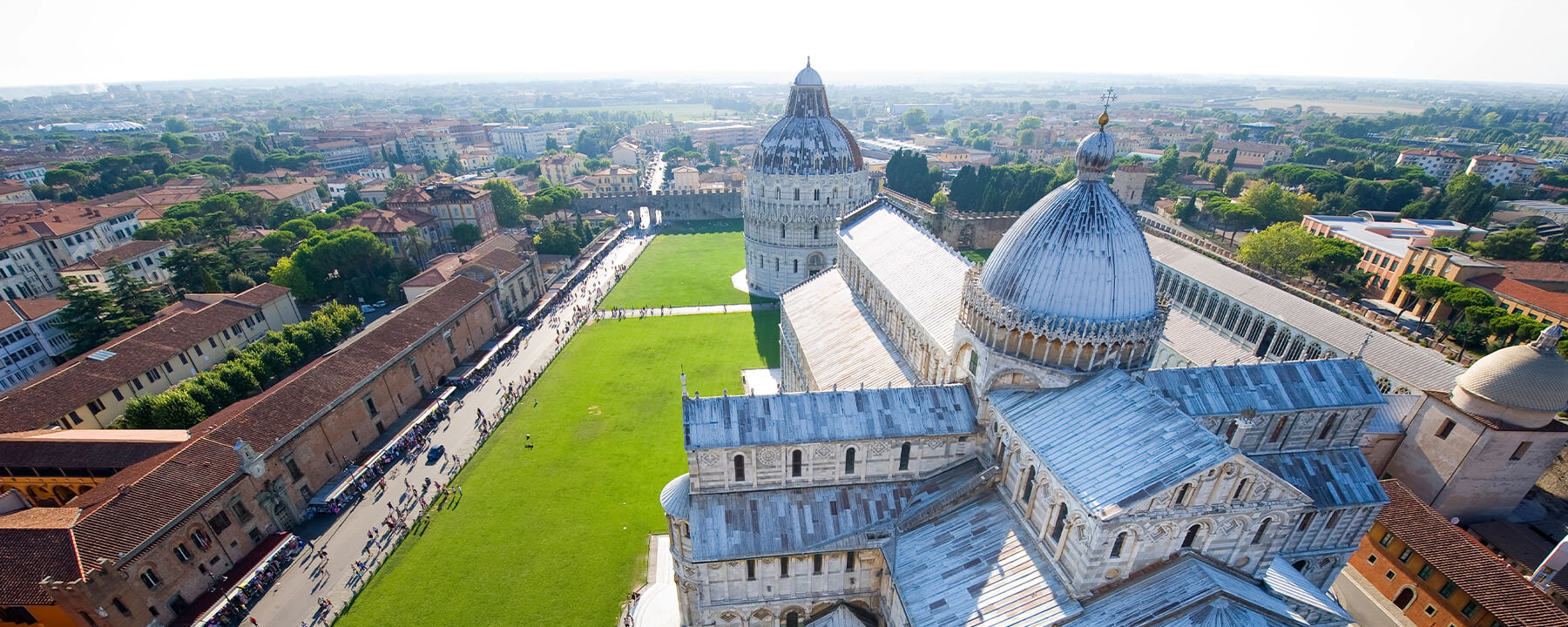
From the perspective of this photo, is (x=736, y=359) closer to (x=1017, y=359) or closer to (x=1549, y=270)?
(x=1017, y=359)

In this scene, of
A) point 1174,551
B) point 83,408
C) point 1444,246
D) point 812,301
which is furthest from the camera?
point 1444,246

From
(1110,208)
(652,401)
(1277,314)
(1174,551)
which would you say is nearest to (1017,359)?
(1110,208)

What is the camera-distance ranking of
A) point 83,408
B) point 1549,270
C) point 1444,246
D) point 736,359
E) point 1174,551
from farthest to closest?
point 1444,246 < point 1549,270 < point 736,359 < point 83,408 < point 1174,551

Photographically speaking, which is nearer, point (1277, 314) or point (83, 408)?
point (83, 408)

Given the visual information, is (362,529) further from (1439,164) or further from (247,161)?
(1439,164)

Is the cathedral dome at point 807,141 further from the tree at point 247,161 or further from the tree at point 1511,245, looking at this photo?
the tree at point 247,161

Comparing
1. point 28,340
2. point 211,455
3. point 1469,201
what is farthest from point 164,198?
point 1469,201
